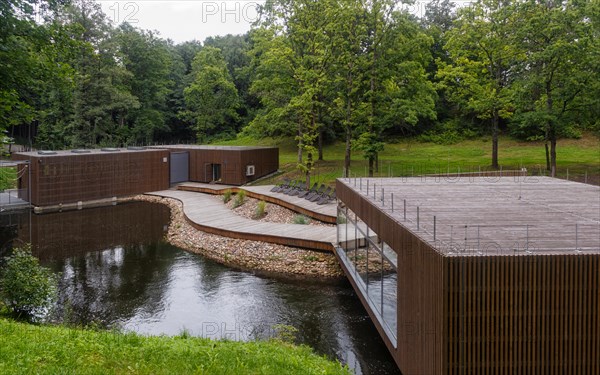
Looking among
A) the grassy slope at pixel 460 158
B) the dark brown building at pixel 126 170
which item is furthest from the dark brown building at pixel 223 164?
the grassy slope at pixel 460 158

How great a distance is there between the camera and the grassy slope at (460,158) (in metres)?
28.1

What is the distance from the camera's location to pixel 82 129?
41.0 metres

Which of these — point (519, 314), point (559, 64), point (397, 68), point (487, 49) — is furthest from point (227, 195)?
point (519, 314)

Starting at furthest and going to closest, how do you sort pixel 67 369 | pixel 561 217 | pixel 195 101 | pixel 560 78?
pixel 195 101
pixel 560 78
pixel 561 217
pixel 67 369

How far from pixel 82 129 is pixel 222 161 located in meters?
16.9

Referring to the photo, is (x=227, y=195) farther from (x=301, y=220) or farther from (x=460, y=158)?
(x=460, y=158)

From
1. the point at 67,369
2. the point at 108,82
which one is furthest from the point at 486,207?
the point at 108,82

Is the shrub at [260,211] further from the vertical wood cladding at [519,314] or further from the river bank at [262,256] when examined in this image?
the vertical wood cladding at [519,314]

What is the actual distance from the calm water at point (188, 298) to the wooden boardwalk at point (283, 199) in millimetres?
5206

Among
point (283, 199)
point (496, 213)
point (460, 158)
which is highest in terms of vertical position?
point (460, 158)

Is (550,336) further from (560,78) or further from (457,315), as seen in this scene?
(560,78)

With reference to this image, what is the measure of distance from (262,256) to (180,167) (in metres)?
17.4

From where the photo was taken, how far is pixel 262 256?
17.0m

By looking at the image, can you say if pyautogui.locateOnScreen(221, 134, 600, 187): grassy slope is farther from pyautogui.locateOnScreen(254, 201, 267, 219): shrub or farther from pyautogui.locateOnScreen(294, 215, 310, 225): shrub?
pyautogui.locateOnScreen(294, 215, 310, 225): shrub
